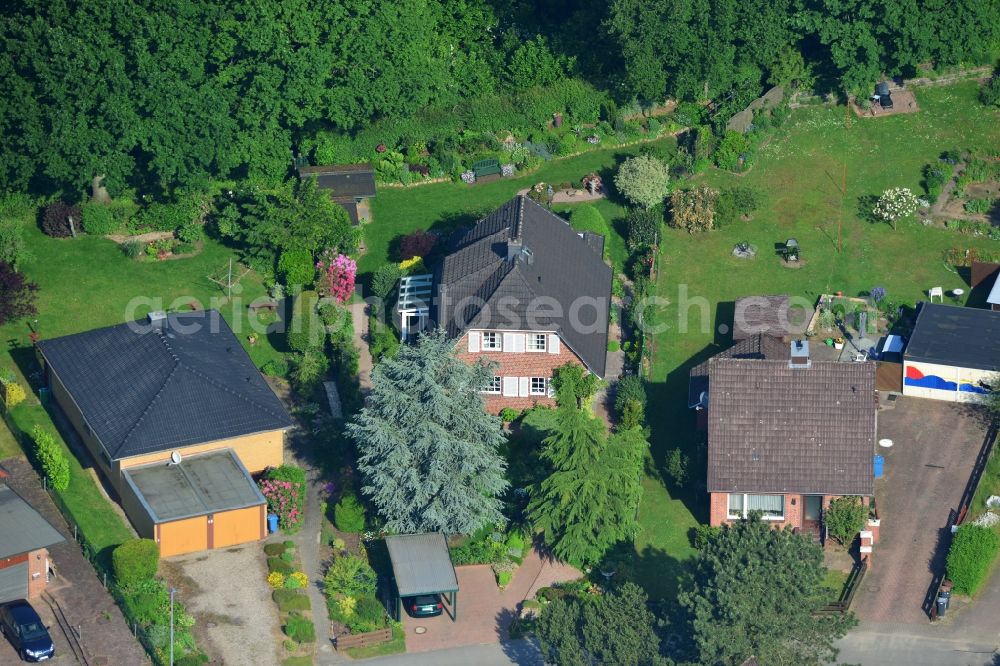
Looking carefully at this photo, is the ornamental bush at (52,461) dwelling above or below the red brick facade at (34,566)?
above

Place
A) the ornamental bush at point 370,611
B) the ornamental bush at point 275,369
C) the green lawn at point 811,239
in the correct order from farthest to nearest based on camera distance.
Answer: the green lawn at point 811,239
the ornamental bush at point 275,369
the ornamental bush at point 370,611

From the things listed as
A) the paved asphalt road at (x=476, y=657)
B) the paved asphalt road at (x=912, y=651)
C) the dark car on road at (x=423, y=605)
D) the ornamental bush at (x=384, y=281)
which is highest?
the ornamental bush at (x=384, y=281)

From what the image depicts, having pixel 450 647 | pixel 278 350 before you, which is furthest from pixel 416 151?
pixel 450 647

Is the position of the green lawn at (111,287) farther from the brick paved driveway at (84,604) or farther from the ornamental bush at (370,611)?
the ornamental bush at (370,611)

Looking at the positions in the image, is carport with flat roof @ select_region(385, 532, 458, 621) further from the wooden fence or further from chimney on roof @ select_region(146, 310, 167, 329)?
chimney on roof @ select_region(146, 310, 167, 329)

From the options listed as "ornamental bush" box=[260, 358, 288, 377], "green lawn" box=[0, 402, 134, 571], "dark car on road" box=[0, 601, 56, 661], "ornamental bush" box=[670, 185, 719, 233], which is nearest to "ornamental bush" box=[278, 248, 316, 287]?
"ornamental bush" box=[260, 358, 288, 377]

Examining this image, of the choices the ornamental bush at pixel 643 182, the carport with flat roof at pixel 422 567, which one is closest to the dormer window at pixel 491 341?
the carport with flat roof at pixel 422 567

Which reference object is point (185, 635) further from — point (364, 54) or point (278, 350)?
point (364, 54)
